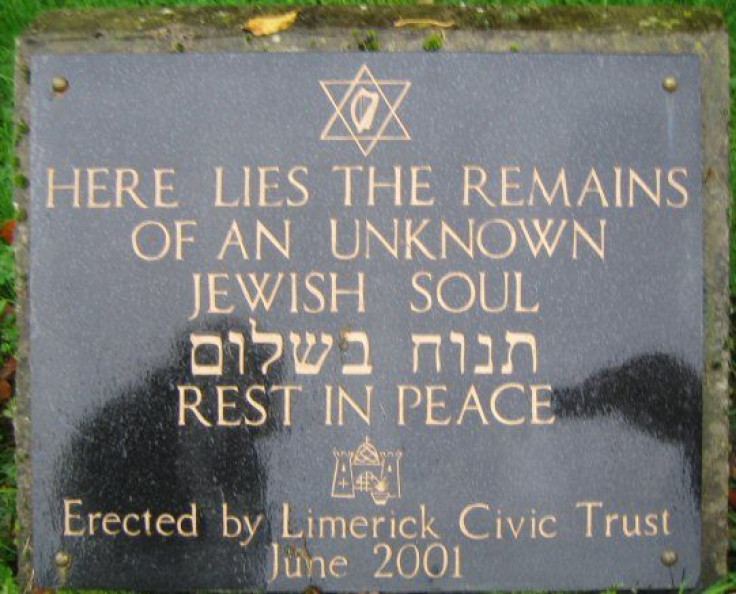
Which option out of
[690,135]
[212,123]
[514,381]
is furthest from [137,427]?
[690,135]

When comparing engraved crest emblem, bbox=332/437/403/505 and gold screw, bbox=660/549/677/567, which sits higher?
engraved crest emblem, bbox=332/437/403/505

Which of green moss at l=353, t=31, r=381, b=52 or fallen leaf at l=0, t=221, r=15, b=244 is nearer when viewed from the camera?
green moss at l=353, t=31, r=381, b=52

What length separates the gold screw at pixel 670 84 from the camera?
2500 millimetres

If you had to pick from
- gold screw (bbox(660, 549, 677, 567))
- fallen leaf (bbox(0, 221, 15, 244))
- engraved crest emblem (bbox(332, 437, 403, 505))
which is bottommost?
gold screw (bbox(660, 549, 677, 567))

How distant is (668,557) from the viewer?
8.08 feet

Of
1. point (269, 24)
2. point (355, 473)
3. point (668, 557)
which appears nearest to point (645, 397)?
point (668, 557)

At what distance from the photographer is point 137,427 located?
8.13 feet

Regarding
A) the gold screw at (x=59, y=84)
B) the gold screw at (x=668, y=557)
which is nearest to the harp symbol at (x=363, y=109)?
the gold screw at (x=59, y=84)

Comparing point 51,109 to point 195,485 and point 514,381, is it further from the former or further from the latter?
point 514,381

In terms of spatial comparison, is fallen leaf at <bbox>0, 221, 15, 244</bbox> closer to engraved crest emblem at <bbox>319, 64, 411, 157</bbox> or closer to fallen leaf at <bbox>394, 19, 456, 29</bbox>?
engraved crest emblem at <bbox>319, 64, 411, 157</bbox>

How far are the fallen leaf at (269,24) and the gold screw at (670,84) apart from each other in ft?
3.31

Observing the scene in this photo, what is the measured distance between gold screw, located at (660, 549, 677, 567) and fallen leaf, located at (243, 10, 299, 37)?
68.0 inches

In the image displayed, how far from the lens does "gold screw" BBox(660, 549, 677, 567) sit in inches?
97.0

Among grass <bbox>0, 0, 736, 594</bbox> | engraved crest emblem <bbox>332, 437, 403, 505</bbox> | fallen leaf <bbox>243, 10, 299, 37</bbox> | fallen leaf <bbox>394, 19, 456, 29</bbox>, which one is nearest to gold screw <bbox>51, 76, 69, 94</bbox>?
grass <bbox>0, 0, 736, 594</bbox>
